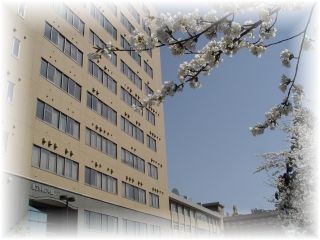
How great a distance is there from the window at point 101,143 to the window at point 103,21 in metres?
11.9

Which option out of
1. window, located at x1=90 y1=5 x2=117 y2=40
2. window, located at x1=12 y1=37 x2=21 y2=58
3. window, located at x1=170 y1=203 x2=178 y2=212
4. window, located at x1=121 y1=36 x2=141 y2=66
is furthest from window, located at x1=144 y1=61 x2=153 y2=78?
window, located at x1=12 y1=37 x2=21 y2=58

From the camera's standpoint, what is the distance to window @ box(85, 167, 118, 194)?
3466 cm

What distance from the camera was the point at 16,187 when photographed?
1009 inches

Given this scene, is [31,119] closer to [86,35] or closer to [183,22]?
[86,35]

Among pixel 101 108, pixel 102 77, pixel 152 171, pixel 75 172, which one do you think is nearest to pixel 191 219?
pixel 152 171

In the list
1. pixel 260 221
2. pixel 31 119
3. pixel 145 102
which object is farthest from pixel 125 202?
pixel 260 221

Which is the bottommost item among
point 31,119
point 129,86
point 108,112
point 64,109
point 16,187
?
point 16,187

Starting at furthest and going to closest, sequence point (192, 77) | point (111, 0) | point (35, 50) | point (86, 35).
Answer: point (111, 0), point (86, 35), point (35, 50), point (192, 77)

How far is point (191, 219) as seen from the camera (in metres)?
66.1

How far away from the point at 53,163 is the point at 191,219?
40.4m

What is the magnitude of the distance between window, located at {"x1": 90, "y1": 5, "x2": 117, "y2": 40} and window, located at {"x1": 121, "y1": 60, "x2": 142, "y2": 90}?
3.41 metres

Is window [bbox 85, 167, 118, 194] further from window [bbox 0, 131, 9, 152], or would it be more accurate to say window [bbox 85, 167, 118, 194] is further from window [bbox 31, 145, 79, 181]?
window [bbox 0, 131, 9, 152]

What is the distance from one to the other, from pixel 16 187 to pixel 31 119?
192 inches

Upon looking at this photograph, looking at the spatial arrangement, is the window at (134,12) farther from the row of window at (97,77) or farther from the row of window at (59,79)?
the row of window at (59,79)
